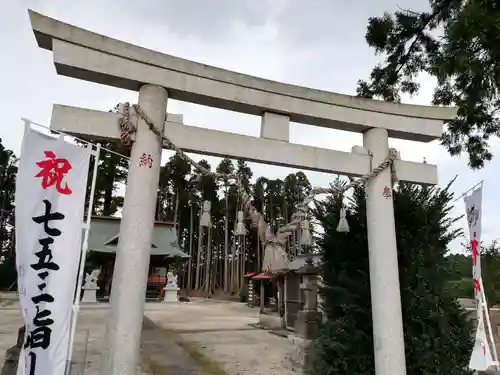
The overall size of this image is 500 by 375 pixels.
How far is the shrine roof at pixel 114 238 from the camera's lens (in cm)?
2077

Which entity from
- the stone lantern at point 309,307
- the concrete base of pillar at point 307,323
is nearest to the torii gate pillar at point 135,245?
the stone lantern at point 309,307

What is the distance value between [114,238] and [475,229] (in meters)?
19.7

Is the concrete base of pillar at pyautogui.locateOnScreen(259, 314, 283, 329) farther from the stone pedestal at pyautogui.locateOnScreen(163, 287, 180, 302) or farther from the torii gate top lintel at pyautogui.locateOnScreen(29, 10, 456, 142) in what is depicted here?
the stone pedestal at pyautogui.locateOnScreen(163, 287, 180, 302)

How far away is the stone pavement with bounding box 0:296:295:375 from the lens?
617 cm

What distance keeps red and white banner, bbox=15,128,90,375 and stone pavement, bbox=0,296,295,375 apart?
2.78 meters

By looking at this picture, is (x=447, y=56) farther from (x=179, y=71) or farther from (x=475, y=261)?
(x=179, y=71)

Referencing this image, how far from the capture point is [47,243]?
2.71 meters

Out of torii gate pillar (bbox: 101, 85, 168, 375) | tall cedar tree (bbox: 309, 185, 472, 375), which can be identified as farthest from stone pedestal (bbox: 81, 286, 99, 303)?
torii gate pillar (bbox: 101, 85, 168, 375)

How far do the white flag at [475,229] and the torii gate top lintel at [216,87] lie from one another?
0.85 meters

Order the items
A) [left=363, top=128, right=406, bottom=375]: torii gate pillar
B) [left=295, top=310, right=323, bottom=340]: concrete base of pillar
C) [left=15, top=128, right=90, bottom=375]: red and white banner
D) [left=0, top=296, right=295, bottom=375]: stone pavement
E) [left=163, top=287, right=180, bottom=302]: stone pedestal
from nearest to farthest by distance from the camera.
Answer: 1. [left=15, top=128, right=90, bottom=375]: red and white banner
2. [left=363, top=128, right=406, bottom=375]: torii gate pillar
3. [left=0, top=296, right=295, bottom=375]: stone pavement
4. [left=295, top=310, right=323, bottom=340]: concrete base of pillar
5. [left=163, top=287, right=180, bottom=302]: stone pedestal

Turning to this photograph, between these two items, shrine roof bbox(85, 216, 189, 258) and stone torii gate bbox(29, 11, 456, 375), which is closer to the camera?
stone torii gate bbox(29, 11, 456, 375)

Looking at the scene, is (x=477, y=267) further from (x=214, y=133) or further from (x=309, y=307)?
(x=309, y=307)

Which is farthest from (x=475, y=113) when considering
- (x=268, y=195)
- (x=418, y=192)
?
(x=268, y=195)

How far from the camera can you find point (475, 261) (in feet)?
13.9
